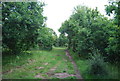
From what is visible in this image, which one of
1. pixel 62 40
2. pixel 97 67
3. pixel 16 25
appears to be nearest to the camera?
pixel 97 67

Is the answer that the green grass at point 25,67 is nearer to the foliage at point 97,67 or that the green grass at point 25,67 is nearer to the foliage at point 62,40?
the foliage at point 97,67

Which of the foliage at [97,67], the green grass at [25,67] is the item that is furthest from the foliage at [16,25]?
the foliage at [97,67]

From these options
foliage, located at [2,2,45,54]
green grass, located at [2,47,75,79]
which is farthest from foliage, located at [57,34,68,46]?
foliage, located at [2,2,45,54]

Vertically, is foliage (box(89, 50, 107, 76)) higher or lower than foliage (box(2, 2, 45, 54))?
lower

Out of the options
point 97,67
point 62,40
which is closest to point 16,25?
point 97,67

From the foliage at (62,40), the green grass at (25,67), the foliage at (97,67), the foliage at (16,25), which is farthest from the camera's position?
the foliage at (62,40)

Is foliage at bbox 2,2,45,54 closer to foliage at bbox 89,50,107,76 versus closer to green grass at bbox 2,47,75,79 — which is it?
green grass at bbox 2,47,75,79

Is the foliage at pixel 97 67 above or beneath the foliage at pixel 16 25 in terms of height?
beneath

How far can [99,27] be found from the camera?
428 inches

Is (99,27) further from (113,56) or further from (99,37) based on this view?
(113,56)

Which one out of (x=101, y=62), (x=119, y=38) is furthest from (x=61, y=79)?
(x=119, y=38)

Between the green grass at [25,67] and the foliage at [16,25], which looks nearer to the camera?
the green grass at [25,67]

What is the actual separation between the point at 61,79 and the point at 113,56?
5.54 meters

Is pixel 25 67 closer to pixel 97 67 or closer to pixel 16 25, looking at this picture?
pixel 16 25
